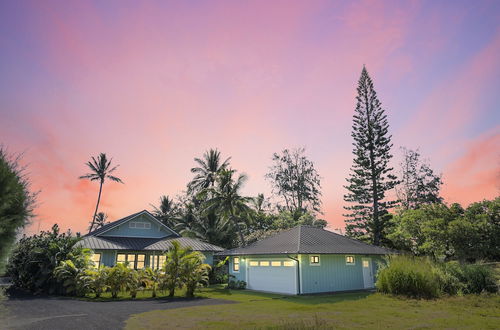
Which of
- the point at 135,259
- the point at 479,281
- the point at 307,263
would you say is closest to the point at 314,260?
the point at 307,263

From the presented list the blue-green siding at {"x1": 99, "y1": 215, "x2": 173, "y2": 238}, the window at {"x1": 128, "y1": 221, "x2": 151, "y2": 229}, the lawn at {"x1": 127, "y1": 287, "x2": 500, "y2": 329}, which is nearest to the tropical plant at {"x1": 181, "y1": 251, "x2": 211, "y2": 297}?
the lawn at {"x1": 127, "y1": 287, "x2": 500, "y2": 329}

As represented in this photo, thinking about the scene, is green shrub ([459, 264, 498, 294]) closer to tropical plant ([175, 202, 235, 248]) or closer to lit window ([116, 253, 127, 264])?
lit window ([116, 253, 127, 264])

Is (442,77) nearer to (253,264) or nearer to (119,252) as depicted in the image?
(253,264)

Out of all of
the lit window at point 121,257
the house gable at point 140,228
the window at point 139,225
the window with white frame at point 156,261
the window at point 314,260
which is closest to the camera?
the window at point 314,260

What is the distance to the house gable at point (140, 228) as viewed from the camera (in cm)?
2630

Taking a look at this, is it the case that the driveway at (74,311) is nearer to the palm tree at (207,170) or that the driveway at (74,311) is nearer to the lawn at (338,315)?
the lawn at (338,315)

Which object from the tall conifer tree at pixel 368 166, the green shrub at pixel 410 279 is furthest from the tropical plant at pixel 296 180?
the green shrub at pixel 410 279

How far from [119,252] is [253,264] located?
10.7 metres

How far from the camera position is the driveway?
10.1 metres

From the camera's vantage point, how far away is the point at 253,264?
21984 mm

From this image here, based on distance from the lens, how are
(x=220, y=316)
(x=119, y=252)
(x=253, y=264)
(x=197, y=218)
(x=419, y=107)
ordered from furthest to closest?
1. (x=197, y=218)
2. (x=119, y=252)
3. (x=253, y=264)
4. (x=419, y=107)
5. (x=220, y=316)

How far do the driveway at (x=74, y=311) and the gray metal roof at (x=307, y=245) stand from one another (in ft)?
17.7

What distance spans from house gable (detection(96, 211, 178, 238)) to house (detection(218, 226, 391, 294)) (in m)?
8.57

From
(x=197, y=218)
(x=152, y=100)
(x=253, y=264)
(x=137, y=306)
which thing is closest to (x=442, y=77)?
(x=152, y=100)
